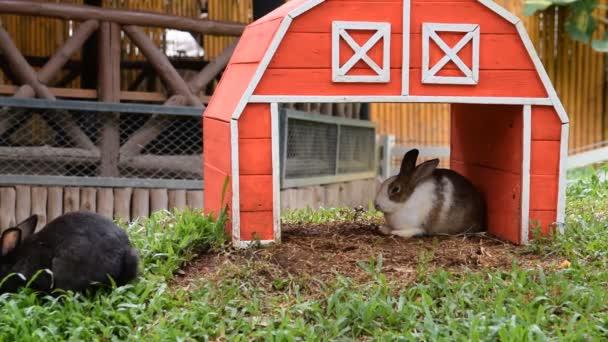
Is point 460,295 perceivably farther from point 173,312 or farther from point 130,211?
A: point 130,211

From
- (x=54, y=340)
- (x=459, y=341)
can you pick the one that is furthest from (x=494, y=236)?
(x=54, y=340)

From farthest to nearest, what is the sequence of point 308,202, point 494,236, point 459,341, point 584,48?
point 584,48 → point 308,202 → point 494,236 → point 459,341

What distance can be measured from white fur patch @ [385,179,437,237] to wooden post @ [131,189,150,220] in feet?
11.8

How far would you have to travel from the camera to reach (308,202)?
9625 millimetres

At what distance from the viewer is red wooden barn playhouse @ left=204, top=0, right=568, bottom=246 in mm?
5066

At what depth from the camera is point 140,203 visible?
339 inches

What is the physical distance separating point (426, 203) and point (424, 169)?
23 centimetres

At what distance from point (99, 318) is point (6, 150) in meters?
4.56

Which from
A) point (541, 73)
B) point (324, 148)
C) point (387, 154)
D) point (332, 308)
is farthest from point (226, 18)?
point (332, 308)

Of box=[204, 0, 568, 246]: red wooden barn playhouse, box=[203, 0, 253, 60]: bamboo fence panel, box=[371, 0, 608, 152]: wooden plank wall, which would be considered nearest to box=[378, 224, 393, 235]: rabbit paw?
box=[204, 0, 568, 246]: red wooden barn playhouse

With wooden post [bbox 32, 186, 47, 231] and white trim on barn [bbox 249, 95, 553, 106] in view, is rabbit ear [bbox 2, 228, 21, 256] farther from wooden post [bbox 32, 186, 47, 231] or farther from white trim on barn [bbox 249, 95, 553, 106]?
wooden post [bbox 32, 186, 47, 231]

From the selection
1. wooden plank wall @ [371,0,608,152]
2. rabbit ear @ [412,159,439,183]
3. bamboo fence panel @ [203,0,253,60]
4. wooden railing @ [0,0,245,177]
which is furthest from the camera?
wooden plank wall @ [371,0,608,152]

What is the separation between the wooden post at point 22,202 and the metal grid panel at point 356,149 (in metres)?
3.74

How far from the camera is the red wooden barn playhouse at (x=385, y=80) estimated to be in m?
5.07
